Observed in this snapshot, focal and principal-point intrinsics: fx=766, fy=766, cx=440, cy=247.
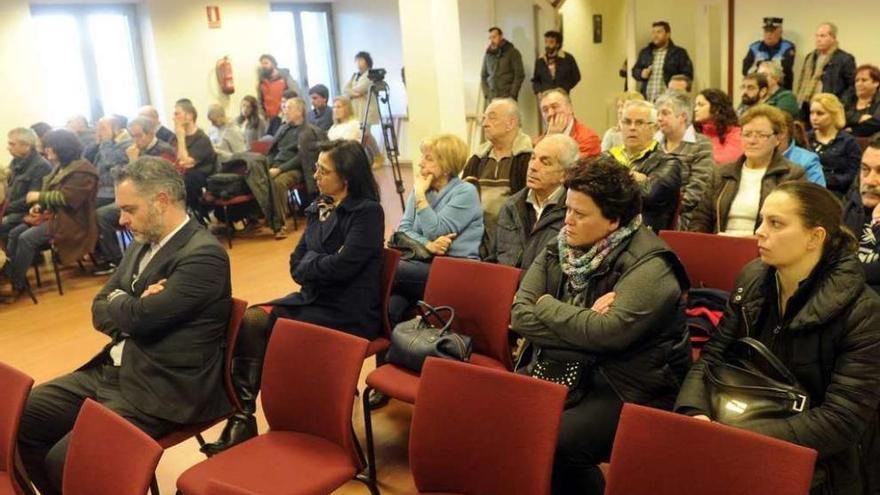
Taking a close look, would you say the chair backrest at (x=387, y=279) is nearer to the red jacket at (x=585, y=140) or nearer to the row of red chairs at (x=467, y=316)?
the row of red chairs at (x=467, y=316)

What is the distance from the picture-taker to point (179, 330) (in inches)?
103

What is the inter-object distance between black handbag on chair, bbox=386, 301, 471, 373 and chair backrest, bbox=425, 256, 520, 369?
0.07 m

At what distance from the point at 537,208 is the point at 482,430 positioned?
4.81 ft

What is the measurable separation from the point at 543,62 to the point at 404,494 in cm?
762

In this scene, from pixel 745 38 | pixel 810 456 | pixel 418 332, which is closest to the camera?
pixel 810 456

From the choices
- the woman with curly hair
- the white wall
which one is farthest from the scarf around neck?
the white wall

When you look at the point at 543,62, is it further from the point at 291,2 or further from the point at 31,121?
the point at 31,121

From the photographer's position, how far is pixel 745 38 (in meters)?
8.59

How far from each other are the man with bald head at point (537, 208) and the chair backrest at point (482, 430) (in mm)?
1062

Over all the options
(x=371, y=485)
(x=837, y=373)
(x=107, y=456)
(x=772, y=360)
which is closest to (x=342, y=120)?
(x=371, y=485)

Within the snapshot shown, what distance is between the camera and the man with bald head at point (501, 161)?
398 centimetres

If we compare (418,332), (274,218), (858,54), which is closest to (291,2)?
(274,218)

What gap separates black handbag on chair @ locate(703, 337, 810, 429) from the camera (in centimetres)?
195

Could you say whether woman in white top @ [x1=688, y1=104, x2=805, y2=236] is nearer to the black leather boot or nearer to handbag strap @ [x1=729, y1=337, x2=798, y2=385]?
handbag strap @ [x1=729, y1=337, x2=798, y2=385]
